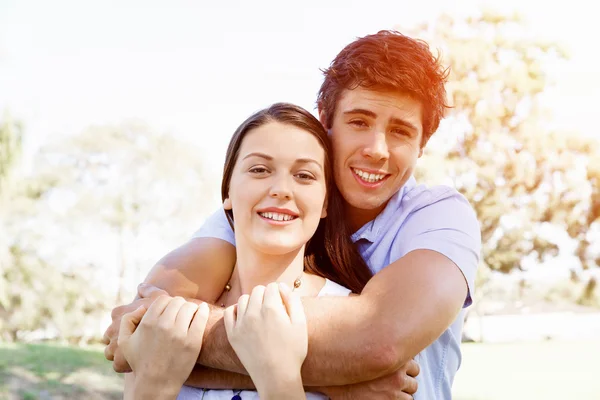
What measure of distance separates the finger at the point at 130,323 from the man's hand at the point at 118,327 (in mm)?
45

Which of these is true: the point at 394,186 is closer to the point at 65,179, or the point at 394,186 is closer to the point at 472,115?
the point at 472,115

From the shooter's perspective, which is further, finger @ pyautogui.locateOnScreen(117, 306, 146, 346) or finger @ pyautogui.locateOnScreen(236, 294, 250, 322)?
finger @ pyautogui.locateOnScreen(117, 306, 146, 346)

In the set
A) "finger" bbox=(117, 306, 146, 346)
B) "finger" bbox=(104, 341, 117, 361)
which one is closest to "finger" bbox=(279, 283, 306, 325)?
"finger" bbox=(117, 306, 146, 346)

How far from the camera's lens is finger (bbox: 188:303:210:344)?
6.34ft

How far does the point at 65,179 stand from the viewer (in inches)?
607

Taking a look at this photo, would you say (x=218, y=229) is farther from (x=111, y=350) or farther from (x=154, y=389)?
(x=154, y=389)

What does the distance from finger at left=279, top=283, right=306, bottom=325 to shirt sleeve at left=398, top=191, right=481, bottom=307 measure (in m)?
0.44

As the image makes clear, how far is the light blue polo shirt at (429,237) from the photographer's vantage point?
2131 millimetres

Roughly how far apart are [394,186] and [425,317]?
2.50 feet

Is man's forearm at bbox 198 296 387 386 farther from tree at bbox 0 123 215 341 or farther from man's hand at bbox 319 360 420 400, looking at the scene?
tree at bbox 0 123 215 341

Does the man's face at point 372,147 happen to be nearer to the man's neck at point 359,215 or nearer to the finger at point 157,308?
the man's neck at point 359,215

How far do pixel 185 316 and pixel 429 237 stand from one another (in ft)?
2.53

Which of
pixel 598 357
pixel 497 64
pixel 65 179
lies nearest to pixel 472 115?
pixel 497 64

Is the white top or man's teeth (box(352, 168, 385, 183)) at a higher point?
man's teeth (box(352, 168, 385, 183))
